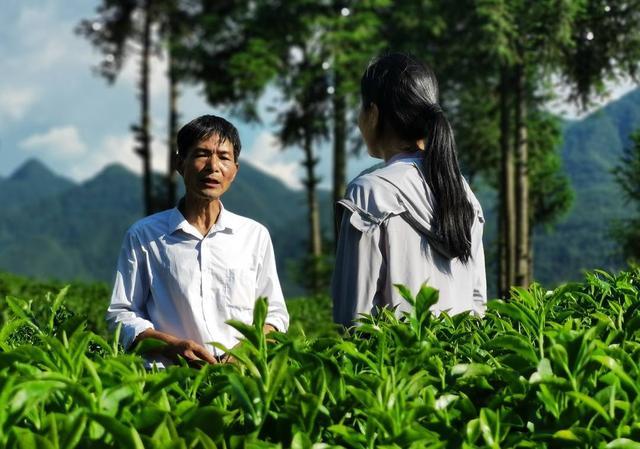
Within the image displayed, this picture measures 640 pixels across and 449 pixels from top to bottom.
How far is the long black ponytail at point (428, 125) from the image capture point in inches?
126

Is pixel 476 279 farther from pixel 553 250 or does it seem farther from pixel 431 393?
pixel 553 250

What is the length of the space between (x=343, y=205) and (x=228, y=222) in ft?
2.07

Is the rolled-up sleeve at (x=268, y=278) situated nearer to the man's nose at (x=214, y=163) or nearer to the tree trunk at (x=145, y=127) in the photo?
the man's nose at (x=214, y=163)

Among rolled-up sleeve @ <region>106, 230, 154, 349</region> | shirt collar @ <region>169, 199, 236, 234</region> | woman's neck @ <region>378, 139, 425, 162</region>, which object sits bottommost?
rolled-up sleeve @ <region>106, 230, 154, 349</region>

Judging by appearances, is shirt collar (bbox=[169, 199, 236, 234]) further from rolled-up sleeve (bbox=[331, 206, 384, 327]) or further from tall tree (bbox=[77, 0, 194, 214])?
tall tree (bbox=[77, 0, 194, 214])

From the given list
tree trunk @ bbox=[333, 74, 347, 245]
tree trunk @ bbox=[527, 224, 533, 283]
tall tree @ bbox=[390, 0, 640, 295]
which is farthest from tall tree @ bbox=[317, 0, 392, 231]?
tree trunk @ bbox=[527, 224, 533, 283]

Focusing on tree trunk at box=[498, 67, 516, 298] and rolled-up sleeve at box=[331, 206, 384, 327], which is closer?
rolled-up sleeve at box=[331, 206, 384, 327]

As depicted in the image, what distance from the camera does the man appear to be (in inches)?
133

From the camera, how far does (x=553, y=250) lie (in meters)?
45.5

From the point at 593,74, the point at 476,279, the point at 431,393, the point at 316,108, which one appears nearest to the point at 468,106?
the point at 316,108

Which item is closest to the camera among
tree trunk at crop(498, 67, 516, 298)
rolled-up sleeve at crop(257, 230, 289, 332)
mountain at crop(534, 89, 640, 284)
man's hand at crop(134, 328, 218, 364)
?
man's hand at crop(134, 328, 218, 364)

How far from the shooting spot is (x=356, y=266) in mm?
3041

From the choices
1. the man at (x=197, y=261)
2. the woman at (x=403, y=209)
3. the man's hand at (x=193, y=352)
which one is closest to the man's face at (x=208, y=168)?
the man at (x=197, y=261)

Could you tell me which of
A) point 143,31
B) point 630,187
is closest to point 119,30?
point 143,31
